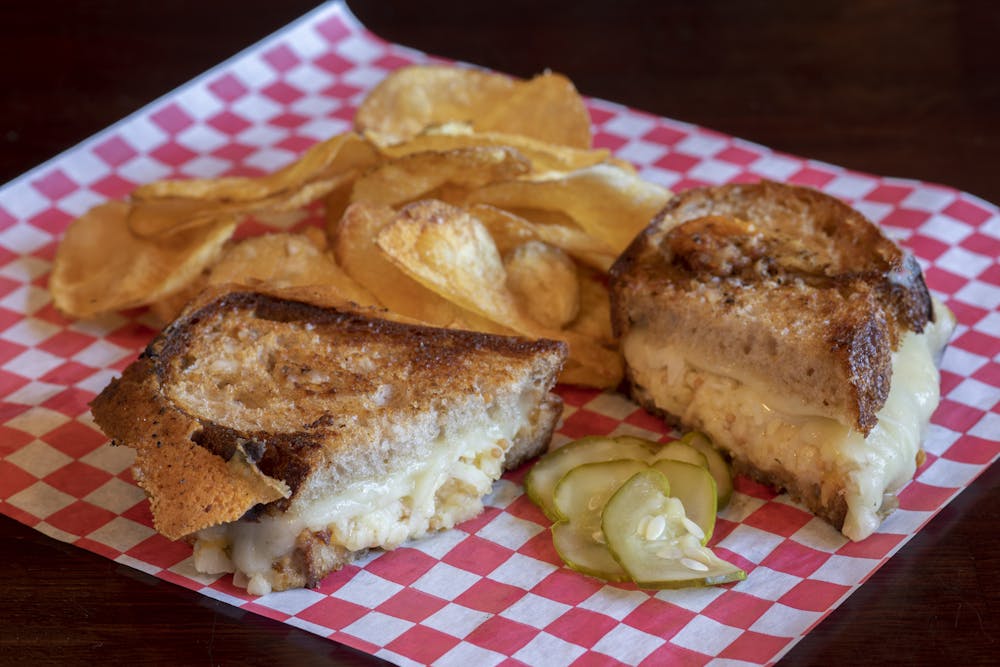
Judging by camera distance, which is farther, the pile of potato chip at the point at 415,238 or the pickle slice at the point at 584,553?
the pile of potato chip at the point at 415,238

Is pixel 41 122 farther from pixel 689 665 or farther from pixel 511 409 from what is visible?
pixel 689 665

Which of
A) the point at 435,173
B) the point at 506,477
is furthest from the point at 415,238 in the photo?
the point at 506,477

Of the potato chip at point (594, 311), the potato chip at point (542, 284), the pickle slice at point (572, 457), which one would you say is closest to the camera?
the pickle slice at point (572, 457)

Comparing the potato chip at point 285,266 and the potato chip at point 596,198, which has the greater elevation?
the potato chip at point 596,198

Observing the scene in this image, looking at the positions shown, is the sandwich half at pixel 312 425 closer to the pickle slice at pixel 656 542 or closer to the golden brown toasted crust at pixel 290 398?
the golden brown toasted crust at pixel 290 398

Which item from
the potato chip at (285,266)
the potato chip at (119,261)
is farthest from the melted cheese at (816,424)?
the potato chip at (119,261)

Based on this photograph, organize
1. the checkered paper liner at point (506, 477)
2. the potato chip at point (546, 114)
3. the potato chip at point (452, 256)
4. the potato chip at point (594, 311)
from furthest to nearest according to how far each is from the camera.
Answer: the potato chip at point (546, 114)
the potato chip at point (594, 311)
the potato chip at point (452, 256)
the checkered paper liner at point (506, 477)

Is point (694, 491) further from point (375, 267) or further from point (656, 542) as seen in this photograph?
point (375, 267)

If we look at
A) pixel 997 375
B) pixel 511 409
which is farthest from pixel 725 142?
pixel 511 409
